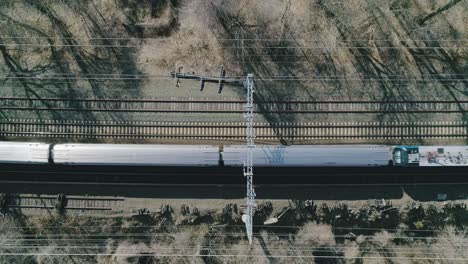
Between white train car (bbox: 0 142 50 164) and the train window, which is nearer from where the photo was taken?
white train car (bbox: 0 142 50 164)

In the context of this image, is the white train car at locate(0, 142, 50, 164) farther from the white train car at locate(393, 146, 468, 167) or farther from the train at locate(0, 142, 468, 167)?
the white train car at locate(393, 146, 468, 167)

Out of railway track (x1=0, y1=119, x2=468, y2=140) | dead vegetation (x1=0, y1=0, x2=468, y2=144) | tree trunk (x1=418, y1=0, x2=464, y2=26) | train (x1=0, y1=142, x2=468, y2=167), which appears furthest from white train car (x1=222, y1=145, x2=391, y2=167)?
tree trunk (x1=418, y1=0, x2=464, y2=26)

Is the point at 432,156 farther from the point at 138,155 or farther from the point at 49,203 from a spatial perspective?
the point at 49,203

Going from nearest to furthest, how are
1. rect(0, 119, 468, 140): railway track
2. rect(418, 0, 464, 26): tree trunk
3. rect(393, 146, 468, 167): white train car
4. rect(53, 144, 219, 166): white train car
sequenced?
rect(53, 144, 219, 166): white train car < rect(393, 146, 468, 167): white train car < rect(0, 119, 468, 140): railway track < rect(418, 0, 464, 26): tree trunk

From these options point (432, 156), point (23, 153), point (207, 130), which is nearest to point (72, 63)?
point (23, 153)

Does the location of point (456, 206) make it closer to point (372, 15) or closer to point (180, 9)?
point (372, 15)

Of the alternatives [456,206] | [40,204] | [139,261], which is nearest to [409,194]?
[456,206]

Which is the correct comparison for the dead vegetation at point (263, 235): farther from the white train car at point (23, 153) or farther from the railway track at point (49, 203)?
the white train car at point (23, 153)

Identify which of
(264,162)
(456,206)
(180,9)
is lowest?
(456,206)
